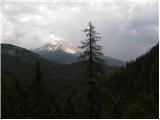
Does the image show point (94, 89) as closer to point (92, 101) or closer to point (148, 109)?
point (92, 101)

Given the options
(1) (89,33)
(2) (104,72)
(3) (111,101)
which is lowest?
(3) (111,101)

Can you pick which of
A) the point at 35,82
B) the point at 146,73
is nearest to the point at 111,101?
the point at 35,82

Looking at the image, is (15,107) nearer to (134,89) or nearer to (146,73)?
(134,89)

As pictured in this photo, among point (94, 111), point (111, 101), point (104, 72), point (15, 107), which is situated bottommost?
point (111, 101)

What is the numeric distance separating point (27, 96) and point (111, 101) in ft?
64.1

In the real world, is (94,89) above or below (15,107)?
above

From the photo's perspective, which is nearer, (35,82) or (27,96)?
(35,82)

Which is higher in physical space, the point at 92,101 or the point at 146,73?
the point at 92,101

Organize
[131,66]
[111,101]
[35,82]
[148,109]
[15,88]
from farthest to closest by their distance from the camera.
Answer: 1. [131,66]
2. [111,101]
3. [148,109]
4. [15,88]
5. [35,82]

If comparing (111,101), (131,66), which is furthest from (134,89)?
(111,101)

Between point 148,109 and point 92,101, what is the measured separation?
19416 millimetres

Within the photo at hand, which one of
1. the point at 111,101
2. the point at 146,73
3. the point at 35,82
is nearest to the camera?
the point at 35,82

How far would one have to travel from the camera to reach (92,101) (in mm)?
27844

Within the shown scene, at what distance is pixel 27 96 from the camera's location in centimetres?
3844
